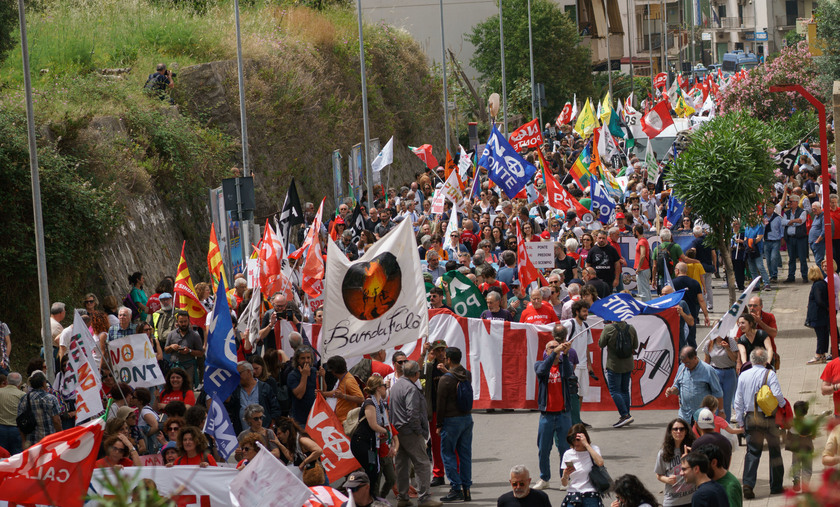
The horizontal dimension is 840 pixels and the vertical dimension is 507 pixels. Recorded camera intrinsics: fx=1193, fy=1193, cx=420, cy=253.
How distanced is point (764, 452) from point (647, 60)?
277 feet

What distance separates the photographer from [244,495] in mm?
7840

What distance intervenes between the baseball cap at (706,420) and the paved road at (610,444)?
51.7 inches

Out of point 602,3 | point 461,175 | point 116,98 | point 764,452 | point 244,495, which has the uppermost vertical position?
point 602,3

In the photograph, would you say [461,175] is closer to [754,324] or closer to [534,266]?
[534,266]

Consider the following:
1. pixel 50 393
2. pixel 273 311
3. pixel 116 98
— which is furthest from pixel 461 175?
pixel 50 393

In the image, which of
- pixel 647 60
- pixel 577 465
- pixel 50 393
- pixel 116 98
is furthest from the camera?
pixel 647 60

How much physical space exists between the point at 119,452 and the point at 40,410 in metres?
1.78

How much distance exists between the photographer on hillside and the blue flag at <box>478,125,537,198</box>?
23.4ft

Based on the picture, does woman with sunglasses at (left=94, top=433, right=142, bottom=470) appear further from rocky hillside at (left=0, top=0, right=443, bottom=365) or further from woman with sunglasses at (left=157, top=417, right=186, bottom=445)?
rocky hillside at (left=0, top=0, right=443, bottom=365)

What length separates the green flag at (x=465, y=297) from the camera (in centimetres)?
1538

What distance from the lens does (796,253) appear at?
22.4 m

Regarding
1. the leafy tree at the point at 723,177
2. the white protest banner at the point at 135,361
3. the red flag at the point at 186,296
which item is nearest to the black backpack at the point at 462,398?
the white protest banner at the point at 135,361

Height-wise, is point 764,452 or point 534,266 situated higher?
point 534,266

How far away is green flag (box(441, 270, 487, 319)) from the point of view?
15383 mm
